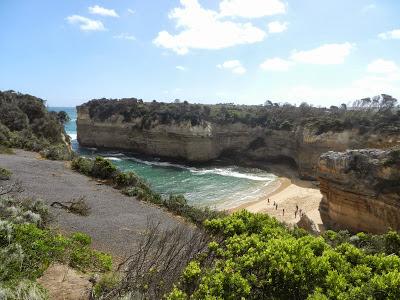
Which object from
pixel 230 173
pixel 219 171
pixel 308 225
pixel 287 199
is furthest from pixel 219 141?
pixel 308 225

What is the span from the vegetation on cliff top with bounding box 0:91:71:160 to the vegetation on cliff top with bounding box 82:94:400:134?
18.4 meters

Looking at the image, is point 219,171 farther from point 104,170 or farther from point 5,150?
point 104,170

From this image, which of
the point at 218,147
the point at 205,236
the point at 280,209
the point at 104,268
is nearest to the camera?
the point at 205,236

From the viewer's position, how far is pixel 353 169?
2370 cm

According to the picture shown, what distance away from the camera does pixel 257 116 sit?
190 ft

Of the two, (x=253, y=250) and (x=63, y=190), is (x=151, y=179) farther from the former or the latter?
(x=253, y=250)

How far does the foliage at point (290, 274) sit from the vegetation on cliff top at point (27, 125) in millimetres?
25573

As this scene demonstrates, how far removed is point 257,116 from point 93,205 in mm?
43416

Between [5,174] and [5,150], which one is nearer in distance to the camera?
[5,174]

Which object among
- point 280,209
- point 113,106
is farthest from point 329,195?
→ point 113,106

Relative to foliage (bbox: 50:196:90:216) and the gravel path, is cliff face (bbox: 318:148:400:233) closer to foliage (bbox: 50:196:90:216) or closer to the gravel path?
the gravel path

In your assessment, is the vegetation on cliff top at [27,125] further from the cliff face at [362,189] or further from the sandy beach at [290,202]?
the cliff face at [362,189]

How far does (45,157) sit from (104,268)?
20292 mm

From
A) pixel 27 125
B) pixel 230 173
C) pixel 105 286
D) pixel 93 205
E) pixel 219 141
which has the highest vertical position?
pixel 27 125
